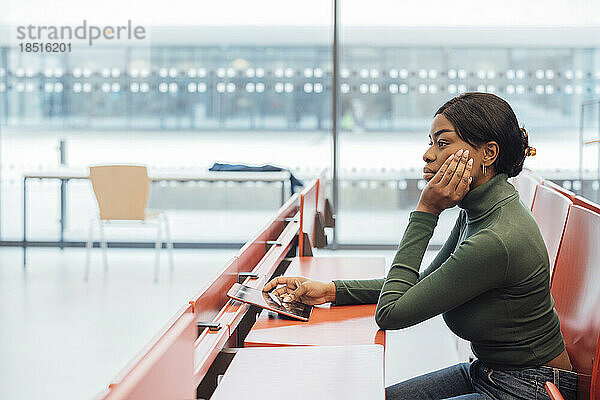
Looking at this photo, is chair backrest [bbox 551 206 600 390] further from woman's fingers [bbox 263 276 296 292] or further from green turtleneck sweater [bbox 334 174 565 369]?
woman's fingers [bbox 263 276 296 292]

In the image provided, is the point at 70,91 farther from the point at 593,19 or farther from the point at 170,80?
the point at 593,19

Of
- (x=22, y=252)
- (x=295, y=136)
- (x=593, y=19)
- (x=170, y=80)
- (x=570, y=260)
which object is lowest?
(x=22, y=252)

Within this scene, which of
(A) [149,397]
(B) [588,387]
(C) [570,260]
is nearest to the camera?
(A) [149,397]

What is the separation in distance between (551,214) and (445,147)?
2.76ft

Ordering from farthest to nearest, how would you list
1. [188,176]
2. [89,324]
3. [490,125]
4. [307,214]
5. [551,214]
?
[188,176]
[89,324]
[307,214]
[551,214]
[490,125]

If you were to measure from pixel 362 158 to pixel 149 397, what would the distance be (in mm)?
5964

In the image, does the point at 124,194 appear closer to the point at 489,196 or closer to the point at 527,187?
the point at 527,187

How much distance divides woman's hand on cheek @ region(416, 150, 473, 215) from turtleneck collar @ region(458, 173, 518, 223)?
3 cm

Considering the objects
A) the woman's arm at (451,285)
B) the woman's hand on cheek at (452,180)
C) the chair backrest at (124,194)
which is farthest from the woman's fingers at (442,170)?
the chair backrest at (124,194)

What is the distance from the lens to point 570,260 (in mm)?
2115

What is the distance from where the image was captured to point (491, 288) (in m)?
1.75

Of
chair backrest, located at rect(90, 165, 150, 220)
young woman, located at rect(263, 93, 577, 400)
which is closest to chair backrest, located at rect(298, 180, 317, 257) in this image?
young woman, located at rect(263, 93, 577, 400)

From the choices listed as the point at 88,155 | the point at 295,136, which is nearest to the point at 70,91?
the point at 88,155

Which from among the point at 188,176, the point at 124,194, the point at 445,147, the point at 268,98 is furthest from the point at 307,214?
the point at 268,98
